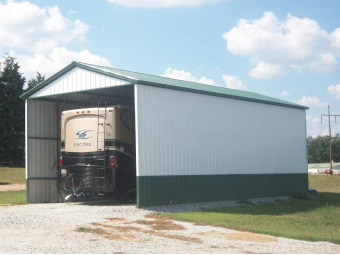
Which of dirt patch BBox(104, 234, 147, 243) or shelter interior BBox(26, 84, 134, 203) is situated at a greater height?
shelter interior BBox(26, 84, 134, 203)

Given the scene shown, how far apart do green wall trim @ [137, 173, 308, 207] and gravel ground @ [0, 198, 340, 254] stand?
1.97 metres

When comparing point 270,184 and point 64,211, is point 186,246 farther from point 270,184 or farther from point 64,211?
point 270,184

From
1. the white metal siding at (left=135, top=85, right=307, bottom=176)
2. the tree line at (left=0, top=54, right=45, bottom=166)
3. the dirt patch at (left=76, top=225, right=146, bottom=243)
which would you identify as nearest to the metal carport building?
the white metal siding at (left=135, top=85, right=307, bottom=176)

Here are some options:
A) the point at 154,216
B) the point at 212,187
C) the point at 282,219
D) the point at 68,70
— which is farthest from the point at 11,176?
the point at 282,219

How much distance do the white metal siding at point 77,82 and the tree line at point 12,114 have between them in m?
36.6

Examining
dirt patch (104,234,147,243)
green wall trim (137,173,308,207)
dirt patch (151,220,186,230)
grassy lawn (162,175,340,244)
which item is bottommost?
grassy lawn (162,175,340,244)

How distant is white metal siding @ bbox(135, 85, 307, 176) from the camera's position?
58.6 ft

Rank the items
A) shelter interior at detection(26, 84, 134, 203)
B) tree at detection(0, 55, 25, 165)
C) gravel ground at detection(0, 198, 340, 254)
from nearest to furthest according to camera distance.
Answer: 1. gravel ground at detection(0, 198, 340, 254)
2. shelter interior at detection(26, 84, 134, 203)
3. tree at detection(0, 55, 25, 165)

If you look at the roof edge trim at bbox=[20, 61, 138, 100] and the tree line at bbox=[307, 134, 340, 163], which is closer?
the roof edge trim at bbox=[20, 61, 138, 100]

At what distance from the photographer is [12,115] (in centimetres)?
5631

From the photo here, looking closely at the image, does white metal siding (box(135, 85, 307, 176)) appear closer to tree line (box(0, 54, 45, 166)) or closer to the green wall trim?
the green wall trim

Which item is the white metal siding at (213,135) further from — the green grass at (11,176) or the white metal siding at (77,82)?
the green grass at (11,176)

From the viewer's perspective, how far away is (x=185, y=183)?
63.6 feet

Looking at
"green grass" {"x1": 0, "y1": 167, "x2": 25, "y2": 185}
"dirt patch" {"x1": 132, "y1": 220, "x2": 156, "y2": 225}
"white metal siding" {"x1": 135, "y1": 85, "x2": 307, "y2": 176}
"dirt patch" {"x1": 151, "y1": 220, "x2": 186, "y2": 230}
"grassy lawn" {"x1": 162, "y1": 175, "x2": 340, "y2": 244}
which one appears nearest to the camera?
"dirt patch" {"x1": 151, "y1": 220, "x2": 186, "y2": 230}
